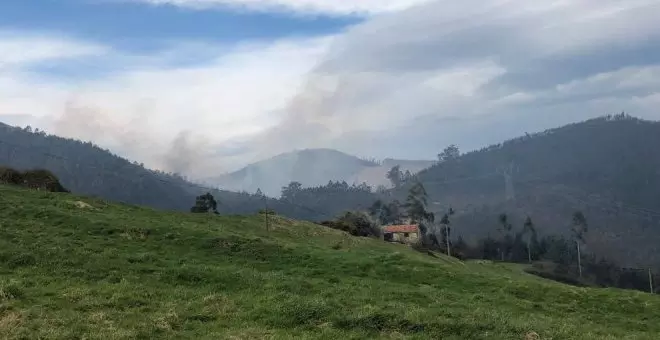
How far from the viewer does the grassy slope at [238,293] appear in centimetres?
1741

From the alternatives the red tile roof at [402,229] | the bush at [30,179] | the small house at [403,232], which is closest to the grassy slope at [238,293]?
the bush at [30,179]

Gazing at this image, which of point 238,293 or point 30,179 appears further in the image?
point 30,179

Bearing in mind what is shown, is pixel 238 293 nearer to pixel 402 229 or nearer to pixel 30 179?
pixel 30 179

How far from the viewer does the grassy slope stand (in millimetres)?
17406

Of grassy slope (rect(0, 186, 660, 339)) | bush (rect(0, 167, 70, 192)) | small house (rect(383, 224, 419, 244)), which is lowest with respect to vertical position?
small house (rect(383, 224, 419, 244))

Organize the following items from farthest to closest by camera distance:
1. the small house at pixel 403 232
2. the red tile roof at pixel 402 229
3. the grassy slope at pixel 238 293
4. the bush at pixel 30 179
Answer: the red tile roof at pixel 402 229
the small house at pixel 403 232
the bush at pixel 30 179
the grassy slope at pixel 238 293

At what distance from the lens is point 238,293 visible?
72.1ft

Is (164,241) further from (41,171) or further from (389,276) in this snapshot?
(41,171)

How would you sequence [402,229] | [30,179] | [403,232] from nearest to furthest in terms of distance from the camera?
[30,179], [403,232], [402,229]

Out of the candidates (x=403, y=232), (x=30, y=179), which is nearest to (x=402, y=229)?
(x=403, y=232)

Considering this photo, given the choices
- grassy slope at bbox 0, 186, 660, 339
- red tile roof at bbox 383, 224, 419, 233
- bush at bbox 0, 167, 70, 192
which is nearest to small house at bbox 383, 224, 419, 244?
red tile roof at bbox 383, 224, 419, 233

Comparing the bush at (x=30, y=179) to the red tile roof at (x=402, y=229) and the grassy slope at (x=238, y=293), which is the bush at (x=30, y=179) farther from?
the red tile roof at (x=402, y=229)

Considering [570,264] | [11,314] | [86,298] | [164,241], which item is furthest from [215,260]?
[570,264]

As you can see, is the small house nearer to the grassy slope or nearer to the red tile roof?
the red tile roof
